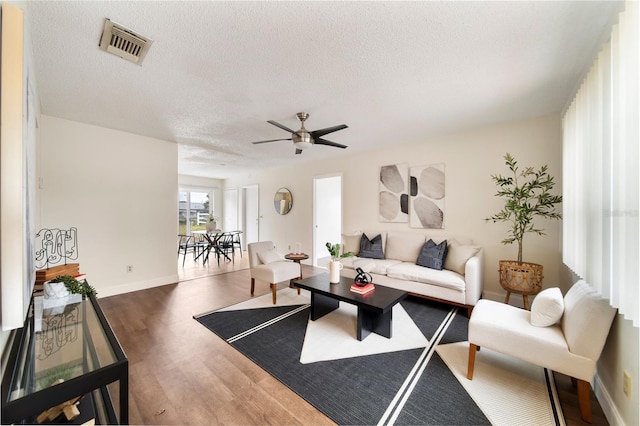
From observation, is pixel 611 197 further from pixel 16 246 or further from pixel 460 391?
pixel 16 246

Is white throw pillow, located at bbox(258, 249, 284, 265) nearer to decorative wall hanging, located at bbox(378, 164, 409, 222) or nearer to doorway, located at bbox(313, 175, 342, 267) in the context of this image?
doorway, located at bbox(313, 175, 342, 267)

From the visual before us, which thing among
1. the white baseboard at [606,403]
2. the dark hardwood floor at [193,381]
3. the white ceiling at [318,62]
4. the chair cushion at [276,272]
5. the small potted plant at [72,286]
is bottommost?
the dark hardwood floor at [193,381]

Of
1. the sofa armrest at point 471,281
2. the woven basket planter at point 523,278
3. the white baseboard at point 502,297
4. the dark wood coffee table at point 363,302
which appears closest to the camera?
the dark wood coffee table at point 363,302

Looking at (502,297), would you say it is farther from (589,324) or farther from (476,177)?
(589,324)

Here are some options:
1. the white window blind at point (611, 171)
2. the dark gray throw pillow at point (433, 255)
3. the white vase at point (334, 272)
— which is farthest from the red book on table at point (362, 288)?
the white window blind at point (611, 171)

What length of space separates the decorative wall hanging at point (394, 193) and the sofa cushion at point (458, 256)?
991 millimetres

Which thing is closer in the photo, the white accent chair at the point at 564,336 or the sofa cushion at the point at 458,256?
the white accent chair at the point at 564,336

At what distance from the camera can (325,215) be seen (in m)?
6.13

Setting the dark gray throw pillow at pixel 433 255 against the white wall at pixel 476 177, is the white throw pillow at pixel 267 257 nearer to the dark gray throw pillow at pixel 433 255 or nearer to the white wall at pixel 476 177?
the white wall at pixel 476 177

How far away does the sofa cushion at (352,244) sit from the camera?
4410mm

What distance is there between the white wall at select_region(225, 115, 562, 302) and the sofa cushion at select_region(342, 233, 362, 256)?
20.1 inches

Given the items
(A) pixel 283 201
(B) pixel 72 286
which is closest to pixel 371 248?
(A) pixel 283 201

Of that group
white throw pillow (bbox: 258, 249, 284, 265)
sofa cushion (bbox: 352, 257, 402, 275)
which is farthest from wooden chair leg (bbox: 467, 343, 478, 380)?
white throw pillow (bbox: 258, 249, 284, 265)

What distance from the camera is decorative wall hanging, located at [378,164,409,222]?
4344mm
